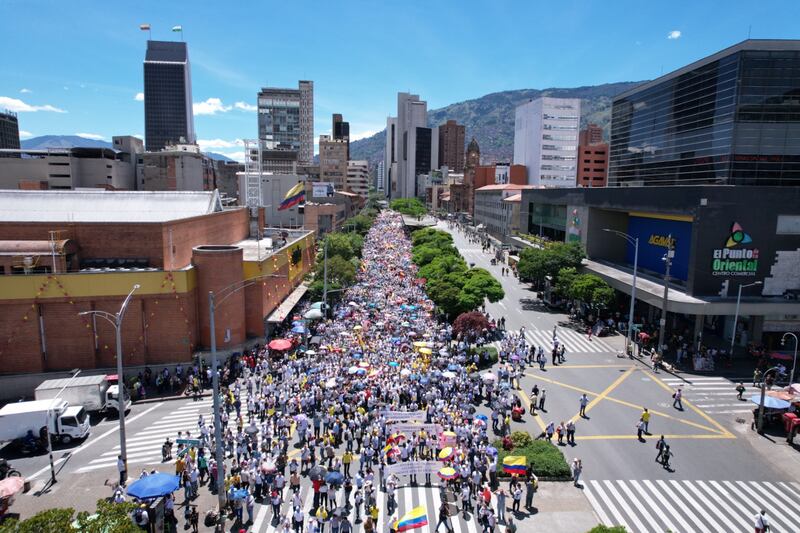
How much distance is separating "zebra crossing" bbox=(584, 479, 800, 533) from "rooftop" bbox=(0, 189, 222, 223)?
123 feet

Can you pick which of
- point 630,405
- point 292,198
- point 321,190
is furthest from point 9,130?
point 630,405

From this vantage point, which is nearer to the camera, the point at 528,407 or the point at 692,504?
the point at 692,504

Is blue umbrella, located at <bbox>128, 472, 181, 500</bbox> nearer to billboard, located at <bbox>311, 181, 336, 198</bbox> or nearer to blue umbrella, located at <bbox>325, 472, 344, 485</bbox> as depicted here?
blue umbrella, located at <bbox>325, 472, 344, 485</bbox>

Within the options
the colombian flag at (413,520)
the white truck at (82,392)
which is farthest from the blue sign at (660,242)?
the white truck at (82,392)

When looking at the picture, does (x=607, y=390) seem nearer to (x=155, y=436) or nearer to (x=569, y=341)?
(x=569, y=341)

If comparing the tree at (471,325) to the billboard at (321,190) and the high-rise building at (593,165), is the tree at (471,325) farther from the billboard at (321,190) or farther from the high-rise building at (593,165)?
the high-rise building at (593,165)

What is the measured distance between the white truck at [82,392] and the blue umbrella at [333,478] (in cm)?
1613

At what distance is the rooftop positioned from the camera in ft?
139

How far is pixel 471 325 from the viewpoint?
131 ft

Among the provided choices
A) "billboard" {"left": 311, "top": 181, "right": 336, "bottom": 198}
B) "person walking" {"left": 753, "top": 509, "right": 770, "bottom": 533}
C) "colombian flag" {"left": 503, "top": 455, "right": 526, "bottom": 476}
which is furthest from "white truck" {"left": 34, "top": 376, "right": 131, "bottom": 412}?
"billboard" {"left": 311, "top": 181, "right": 336, "bottom": 198}

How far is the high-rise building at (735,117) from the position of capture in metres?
58.6

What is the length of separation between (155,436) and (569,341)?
32332 mm

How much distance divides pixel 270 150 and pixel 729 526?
6615 inches

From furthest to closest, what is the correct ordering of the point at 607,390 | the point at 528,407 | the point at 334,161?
the point at 334,161
the point at 607,390
the point at 528,407
